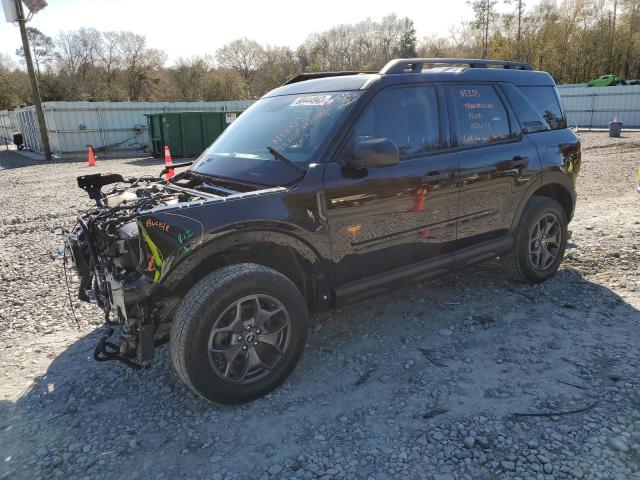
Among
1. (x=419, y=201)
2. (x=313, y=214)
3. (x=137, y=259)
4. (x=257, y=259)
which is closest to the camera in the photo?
(x=137, y=259)

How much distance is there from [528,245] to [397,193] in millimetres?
1829

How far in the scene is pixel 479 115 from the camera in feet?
13.9

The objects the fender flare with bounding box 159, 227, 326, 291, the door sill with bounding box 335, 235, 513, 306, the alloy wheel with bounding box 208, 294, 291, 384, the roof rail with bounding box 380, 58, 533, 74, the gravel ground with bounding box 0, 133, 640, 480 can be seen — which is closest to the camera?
the gravel ground with bounding box 0, 133, 640, 480

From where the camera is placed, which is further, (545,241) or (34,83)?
(34,83)

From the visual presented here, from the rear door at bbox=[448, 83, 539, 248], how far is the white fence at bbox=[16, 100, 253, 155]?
2255cm

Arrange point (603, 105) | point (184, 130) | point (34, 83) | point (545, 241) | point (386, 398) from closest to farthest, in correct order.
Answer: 1. point (386, 398)
2. point (545, 241)
3. point (34, 83)
4. point (184, 130)
5. point (603, 105)

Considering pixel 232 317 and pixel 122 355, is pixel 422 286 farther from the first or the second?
pixel 122 355

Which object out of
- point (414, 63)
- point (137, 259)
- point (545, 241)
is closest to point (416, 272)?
point (414, 63)

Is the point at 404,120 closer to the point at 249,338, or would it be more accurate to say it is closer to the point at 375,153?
the point at 375,153

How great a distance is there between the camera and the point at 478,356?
358 cm

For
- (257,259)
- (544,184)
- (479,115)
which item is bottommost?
(257,259)

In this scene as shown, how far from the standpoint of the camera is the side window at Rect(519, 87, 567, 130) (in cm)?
474

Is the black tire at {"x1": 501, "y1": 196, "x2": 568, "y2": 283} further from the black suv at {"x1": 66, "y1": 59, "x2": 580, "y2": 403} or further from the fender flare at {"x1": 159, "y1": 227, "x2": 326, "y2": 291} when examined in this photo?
the fender flare at {"x1": 159, "y1": 227, "x2": 326, "y2": 291}

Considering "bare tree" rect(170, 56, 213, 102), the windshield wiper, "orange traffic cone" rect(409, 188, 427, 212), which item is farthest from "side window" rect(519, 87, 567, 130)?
"bare tree" rect(170, 56, 213, 102)
